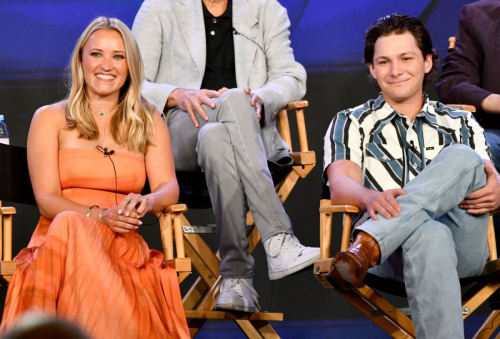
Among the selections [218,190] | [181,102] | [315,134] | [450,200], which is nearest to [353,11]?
[315,134]

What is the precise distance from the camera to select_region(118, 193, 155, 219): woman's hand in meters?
2.25

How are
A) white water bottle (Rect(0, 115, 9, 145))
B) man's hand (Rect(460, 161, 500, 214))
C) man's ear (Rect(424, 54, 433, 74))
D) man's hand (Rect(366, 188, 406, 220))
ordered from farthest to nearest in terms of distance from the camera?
white water bottle (Rect(0, 115, 9, 145)) < man's ear (Rect(424, 54, 433, 74)) < man's hand (Rect(460, 161, 500, 214)) < man's hand (Rect(366, 188, 406, 220))

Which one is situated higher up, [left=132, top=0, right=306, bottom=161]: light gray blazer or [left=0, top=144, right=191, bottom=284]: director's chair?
[left=132, top=0, right=306, bottom=161]: light gray blazer

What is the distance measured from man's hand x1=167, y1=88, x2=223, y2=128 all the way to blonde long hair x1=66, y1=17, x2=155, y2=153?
0.86 ft

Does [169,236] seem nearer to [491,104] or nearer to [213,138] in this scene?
[213,138]

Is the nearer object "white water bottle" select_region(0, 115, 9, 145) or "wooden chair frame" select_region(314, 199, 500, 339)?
"wooden chair frame" select_region(314, 199, 500, 339)

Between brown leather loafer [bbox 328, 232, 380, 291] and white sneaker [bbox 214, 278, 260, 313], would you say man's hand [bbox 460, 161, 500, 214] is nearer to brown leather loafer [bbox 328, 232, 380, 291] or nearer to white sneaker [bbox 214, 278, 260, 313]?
brown leather loafer [bbox 328, 232, 380, 291]

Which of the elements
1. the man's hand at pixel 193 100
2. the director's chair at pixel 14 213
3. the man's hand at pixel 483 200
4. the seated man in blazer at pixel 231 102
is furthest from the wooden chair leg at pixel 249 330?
the man's hand at pixel 483 200

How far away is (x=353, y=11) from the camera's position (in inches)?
154

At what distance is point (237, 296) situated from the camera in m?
2.56

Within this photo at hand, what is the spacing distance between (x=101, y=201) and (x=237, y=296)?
1.90 ft

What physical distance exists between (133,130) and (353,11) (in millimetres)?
1808

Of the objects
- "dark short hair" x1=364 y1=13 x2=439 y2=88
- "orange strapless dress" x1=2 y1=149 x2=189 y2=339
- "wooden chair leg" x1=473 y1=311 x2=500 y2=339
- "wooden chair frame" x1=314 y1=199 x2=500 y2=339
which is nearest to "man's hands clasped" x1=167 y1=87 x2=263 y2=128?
"dark short hair" x1=364 y1=13 x2=439 y2=88

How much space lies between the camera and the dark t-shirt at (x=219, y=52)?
10.7ft
